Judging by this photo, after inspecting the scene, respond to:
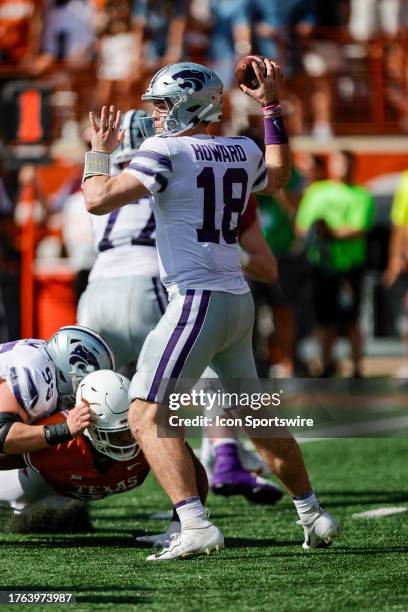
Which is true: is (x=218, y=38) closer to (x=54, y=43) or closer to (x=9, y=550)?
(x=54, y=43)

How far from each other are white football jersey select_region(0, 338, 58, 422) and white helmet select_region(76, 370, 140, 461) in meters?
0.16

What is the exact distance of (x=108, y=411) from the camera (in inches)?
194

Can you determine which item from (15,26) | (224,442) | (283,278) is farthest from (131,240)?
(15,26)

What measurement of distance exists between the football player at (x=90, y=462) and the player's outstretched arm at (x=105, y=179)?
2.28ft

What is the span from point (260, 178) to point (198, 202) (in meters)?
0.37

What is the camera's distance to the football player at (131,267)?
6.14 metres

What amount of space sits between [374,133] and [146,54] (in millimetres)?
2454

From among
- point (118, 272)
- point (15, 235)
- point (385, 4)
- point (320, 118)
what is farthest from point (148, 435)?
point (385, 4)

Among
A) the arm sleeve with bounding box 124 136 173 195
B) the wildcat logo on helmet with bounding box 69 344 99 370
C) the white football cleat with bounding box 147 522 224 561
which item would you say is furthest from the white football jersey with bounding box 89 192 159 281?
the white football cleat with bounding box 147 522 224 561

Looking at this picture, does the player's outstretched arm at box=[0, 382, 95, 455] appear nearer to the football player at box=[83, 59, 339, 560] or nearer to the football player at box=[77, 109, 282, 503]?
the football player at box=[83, 59, 339, 560]

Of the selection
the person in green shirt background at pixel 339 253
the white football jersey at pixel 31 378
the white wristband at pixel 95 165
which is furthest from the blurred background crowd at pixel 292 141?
the white wristband at pixel 95 165

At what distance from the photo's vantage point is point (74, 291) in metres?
11.2

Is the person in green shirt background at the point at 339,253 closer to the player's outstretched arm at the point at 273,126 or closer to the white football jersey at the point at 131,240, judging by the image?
the white football jersey at the point at 131,240

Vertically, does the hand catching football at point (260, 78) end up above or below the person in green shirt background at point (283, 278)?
above
